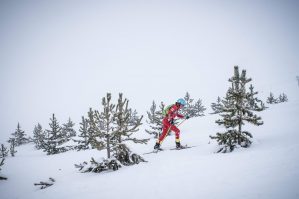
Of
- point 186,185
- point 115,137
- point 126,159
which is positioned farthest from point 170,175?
point 115,137

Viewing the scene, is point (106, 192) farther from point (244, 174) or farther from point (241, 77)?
point (241, 77)

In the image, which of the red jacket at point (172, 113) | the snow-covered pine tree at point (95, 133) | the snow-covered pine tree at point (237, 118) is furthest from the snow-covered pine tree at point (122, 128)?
the snow-covered pine tree at point (237, 118)

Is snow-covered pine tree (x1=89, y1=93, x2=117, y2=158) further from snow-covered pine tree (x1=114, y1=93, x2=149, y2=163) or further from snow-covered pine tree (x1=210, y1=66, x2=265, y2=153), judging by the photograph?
snow-covered pine tree (x1=210, y1=66, x2=265, y2=153)

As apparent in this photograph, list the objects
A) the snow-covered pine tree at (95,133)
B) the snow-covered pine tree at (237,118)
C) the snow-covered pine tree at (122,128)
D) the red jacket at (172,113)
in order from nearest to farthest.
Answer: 1. the snow-covered pine tree at (237,118)
2. the snow-covered pine tree at (95,133)
3. the snow-covered pine tree at (122,128)
4. the red jacket at (172,113)

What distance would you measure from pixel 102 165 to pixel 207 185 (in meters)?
5.48

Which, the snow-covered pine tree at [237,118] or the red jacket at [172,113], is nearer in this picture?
the snow-covered pine tree at [237,118]

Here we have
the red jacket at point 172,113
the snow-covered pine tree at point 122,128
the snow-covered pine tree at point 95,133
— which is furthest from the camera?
the red jacket at point 172,113

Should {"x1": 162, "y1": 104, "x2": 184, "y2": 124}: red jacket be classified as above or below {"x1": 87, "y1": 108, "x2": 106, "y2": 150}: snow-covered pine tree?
above

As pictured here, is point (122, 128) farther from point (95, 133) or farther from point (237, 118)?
point (237, 118)

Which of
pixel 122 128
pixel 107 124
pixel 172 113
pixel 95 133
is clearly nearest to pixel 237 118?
pixel 172 113

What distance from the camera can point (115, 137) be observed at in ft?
32.5

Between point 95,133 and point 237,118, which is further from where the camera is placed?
point 95,133

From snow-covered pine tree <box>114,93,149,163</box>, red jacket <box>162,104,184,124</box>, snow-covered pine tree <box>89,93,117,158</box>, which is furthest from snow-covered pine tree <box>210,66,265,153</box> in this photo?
snow-covered pine tree <box>89,93,117,158</box>

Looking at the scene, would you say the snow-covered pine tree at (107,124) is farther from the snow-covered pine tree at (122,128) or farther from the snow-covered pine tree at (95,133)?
the snow-covered pine tree at (122,128)
